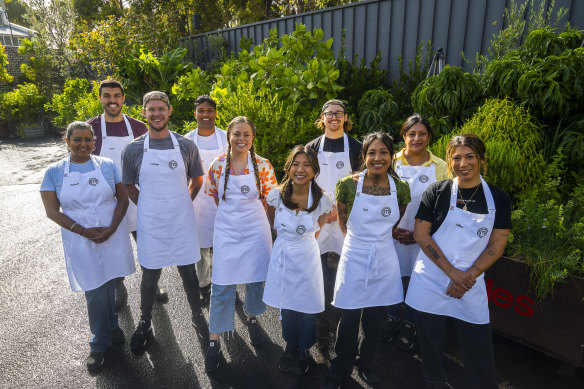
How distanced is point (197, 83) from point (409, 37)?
375cm

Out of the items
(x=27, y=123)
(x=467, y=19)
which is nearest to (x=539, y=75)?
(x=467, y=19)

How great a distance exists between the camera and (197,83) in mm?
6684

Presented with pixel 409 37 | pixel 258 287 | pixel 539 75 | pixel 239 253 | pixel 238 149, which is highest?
pixel 409 37

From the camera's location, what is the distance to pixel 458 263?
245 cm

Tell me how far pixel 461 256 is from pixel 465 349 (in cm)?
60

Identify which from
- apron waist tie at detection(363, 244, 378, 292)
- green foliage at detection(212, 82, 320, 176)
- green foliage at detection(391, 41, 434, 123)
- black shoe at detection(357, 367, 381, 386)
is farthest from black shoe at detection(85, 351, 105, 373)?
green foliage at detection(391, 41, 434, 123)

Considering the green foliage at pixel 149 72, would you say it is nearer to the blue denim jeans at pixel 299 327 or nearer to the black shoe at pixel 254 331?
the black shoe at pixel 254 331

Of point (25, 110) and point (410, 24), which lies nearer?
point (410, 24)

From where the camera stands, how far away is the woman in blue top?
2.86 metres

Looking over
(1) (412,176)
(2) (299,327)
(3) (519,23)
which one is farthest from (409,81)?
(2) (299,327)

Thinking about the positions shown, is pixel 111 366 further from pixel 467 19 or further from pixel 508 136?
pixel 467 19

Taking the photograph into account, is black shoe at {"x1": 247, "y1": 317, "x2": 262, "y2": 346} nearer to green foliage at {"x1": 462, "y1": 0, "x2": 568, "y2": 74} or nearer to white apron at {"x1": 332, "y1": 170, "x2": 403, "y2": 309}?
white apron at {"x1": 332, "y1": 170, "x2": 403, "y2": 309}

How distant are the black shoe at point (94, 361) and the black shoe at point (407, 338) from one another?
2.42 metres

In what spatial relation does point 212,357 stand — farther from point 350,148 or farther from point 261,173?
point 350,148
